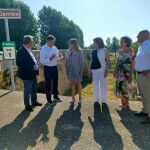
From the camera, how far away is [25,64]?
29.9ft

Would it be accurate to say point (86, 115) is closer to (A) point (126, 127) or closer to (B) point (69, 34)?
(A) point (126, 127)

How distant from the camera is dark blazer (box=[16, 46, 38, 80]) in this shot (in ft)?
29.8

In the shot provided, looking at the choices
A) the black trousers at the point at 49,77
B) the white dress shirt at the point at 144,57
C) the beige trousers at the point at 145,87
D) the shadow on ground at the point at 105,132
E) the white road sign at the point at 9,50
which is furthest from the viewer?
Answer: the white road sign at the point at 9,50

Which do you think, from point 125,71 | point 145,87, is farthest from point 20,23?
point 145,87

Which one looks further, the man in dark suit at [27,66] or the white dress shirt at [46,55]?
the white dress shirt at [46,55]

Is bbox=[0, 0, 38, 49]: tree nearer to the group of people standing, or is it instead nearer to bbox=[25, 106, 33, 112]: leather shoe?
the group of people standing

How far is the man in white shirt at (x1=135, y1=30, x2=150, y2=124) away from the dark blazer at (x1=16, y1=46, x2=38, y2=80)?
2633 mm

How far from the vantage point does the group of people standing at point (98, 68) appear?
802 centimetres

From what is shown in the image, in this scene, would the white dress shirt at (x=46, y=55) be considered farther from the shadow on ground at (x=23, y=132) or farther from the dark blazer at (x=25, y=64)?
A: the shadow on ground at (x=23, y=132)

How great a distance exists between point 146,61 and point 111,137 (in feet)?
5.79

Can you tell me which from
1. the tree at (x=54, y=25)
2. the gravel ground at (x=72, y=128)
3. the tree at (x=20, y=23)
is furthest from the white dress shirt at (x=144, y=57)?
the tree at (x=54, y=25)

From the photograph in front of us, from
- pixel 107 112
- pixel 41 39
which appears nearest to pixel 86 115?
pixel 107 112

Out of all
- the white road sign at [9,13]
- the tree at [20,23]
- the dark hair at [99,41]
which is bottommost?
the dark hair at [99,41]

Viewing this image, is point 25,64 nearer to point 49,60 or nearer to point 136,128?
point 49,60
